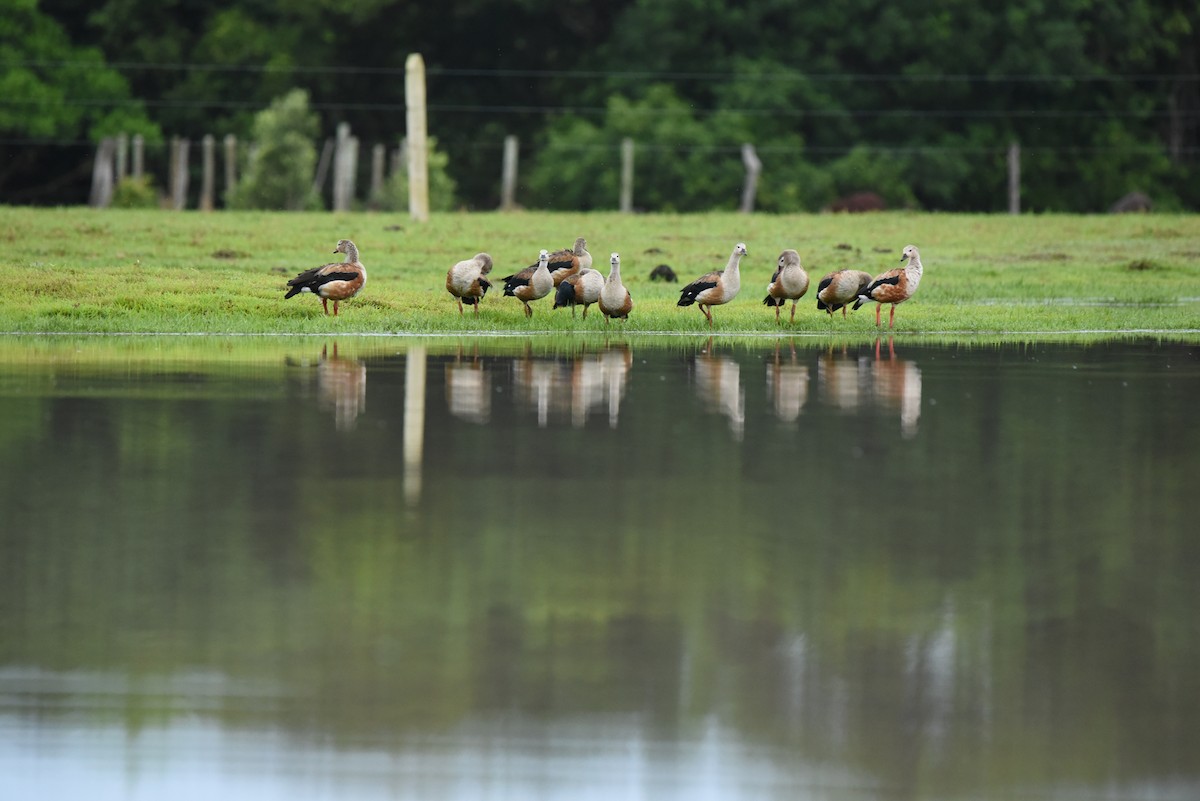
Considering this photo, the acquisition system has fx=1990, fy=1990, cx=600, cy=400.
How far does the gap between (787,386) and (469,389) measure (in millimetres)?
2595

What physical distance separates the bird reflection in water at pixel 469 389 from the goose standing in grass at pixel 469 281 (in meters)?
3.74

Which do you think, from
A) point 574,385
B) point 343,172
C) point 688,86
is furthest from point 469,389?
point 688,86

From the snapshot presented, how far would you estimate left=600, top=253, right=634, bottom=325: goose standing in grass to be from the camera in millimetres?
21344

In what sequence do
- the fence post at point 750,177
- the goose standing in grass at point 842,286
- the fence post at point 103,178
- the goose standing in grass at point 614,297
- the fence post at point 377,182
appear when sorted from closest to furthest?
1. the goose standing in grass at point 614,297
2. the goose standing in grass at point 842,286
3. the fence post at point 377,182
4. the fence post at point 103,178
5. the fence post at point 750,177

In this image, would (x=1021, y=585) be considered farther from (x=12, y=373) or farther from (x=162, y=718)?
(x=12, y=373)

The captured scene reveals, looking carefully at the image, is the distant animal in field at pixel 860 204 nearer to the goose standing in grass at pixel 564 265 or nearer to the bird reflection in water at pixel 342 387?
the goose standing in grass at pixel 564 265

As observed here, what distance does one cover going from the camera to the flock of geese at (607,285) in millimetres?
21750

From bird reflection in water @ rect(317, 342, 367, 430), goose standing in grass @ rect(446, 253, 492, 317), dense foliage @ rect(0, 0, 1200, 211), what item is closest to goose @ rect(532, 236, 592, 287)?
goose standing in grass @ rect(446, 253, 492, 317)

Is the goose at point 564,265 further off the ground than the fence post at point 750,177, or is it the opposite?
the fence post at point 750,177

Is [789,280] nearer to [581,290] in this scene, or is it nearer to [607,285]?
[607,285]

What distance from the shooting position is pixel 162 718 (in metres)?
6.75

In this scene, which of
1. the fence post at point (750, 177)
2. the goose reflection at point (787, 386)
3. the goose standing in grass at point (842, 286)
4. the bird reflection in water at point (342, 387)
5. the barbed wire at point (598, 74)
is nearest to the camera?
the bird reflection in water at point (342, 387)

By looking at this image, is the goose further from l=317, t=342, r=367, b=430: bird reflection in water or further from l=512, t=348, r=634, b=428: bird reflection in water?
l=317, t=342, r=367, b=430: bird reflection in water

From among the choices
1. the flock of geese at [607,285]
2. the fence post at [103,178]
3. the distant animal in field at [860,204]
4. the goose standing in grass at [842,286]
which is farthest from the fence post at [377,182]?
the goose standing in grass at [842,286]
